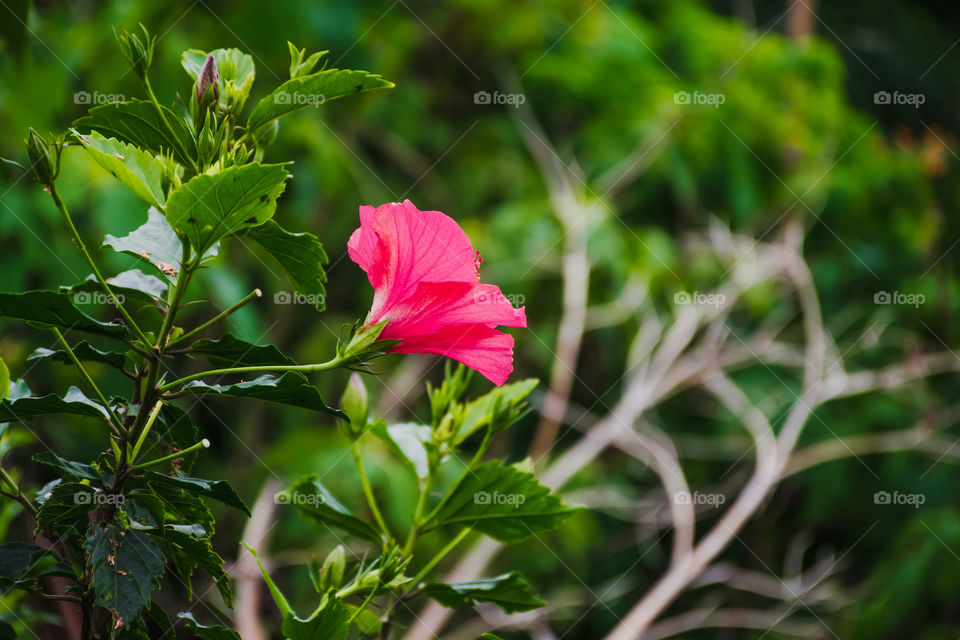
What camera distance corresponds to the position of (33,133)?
1.50 ft

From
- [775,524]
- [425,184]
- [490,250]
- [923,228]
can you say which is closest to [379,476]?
[490,250]

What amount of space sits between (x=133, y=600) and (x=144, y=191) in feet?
0.72

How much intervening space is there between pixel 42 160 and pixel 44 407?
15 centimetres

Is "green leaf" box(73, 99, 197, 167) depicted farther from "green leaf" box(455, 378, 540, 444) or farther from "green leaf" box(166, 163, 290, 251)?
"green leaf" box(455, 378, 540, 444)

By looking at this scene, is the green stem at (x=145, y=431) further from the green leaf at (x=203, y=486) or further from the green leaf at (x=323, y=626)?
the green leaf at (x=323, y=626)

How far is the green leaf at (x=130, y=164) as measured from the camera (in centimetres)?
41

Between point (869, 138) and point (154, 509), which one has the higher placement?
point (869, 138)

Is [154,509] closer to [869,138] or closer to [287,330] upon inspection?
[287,330]

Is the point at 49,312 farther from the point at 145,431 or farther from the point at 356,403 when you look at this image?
the point at 356,403

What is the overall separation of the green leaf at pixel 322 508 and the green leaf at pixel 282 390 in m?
0.17

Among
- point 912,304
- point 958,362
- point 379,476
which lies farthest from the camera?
point 912,304

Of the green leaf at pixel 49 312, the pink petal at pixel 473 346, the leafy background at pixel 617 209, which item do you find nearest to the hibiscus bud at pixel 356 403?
the pink petal at pixel 473 346

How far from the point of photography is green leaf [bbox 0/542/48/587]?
1.45 ft

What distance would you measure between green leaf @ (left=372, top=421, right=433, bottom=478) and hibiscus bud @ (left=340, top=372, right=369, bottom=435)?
18mm
